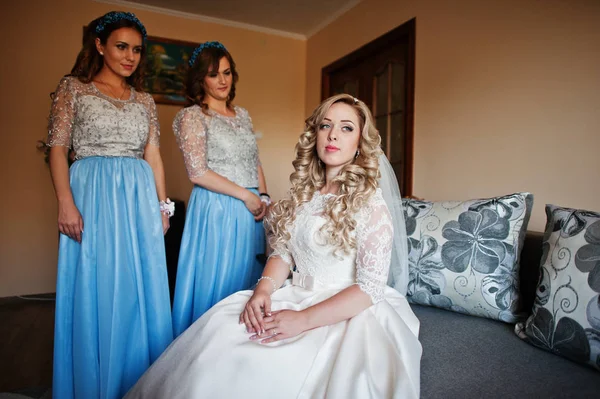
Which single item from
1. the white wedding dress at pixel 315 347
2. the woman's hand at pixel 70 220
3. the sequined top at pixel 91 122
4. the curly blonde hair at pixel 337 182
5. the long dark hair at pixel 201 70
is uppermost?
the long dark hair at pixel 201 70

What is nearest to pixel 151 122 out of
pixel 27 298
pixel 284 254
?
pixel 284 254

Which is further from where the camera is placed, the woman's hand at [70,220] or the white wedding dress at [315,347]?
the woman's hand at [70,220]

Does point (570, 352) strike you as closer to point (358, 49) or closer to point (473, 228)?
point (473, 228)

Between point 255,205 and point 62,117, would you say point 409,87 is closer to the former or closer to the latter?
point 255,205

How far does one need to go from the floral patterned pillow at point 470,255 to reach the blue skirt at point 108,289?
1152mm

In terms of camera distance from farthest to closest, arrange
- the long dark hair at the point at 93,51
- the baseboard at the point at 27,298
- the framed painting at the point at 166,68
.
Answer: the framed painting at the point at 166,68
the baseboard at the point at 27,298
the long dark hair at the point at 93,51

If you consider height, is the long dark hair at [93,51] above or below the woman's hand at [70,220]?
above

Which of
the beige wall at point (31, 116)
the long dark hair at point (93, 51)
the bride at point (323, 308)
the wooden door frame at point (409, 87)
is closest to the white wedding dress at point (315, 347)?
the bride at point (323, 308)

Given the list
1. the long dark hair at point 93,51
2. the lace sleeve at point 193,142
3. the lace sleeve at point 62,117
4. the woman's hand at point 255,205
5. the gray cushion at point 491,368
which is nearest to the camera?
the gray cushion at point 491,368

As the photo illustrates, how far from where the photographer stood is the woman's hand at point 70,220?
1.59 meters

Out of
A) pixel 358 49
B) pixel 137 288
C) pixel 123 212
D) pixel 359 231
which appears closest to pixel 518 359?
pixel 359 231

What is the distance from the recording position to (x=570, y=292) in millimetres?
1242

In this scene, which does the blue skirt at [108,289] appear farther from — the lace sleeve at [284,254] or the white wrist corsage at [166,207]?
the lace sleeve at [284,254]

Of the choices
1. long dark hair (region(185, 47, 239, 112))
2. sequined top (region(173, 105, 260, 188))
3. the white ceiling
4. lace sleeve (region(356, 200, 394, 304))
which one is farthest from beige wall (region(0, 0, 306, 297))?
lace sleeve (region(356, 200, 394, 304))
